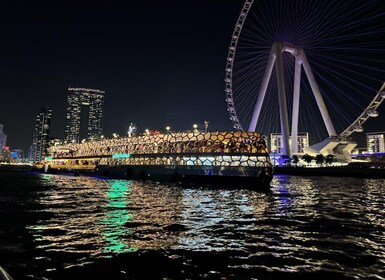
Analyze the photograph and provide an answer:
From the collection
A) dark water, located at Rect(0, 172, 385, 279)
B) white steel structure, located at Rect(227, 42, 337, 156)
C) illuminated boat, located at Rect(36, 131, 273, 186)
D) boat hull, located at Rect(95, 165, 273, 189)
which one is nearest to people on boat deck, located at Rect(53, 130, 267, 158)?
illuminated boat, located at Rect(36, 131, 273, 186)

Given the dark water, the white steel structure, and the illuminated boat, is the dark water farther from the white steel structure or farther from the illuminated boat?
the white steel structure

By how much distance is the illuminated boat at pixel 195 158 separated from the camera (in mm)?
43250

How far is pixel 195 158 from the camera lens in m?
48.7

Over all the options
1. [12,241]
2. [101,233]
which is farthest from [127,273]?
[12,241]

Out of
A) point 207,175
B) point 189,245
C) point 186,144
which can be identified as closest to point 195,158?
point 186,144

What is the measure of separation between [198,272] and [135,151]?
5732cm

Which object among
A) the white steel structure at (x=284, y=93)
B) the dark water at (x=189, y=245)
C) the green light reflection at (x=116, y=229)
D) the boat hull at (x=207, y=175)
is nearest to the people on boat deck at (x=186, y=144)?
the boat hull at (x=207, y=175)

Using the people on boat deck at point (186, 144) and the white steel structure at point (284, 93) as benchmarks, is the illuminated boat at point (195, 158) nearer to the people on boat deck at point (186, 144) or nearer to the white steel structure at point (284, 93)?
the people on boat deck at point (186, 144)

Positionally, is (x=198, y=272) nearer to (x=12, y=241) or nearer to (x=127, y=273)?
(x=127, y=273)

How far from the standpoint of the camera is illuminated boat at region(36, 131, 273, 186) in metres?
43.2

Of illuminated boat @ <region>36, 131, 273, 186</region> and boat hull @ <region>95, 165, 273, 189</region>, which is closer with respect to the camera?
boat hull @ <region>95, 165, 273, 189</region>

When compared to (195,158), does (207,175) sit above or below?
below

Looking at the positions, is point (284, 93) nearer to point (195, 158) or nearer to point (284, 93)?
point (284, 93)

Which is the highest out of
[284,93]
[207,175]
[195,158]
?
[284,93]
